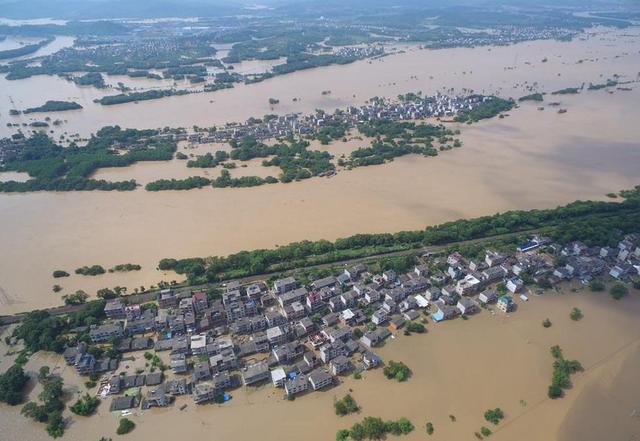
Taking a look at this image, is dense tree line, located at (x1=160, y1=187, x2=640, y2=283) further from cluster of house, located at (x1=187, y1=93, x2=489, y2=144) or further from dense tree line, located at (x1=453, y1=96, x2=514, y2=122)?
cluster of house, located at (x1=187, y1=93, x2=489, y2=144)

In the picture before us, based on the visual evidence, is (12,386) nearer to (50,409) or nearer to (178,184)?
(50,409)

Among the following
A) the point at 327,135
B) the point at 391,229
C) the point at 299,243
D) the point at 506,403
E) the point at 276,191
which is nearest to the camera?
the point at 506,403

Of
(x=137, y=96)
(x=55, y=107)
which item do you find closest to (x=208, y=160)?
(x=137, y=96)

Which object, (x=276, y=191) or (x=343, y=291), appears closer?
(x=343, y=291)

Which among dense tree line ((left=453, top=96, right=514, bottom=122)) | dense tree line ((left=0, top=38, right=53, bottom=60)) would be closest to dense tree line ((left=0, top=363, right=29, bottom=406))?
dense tree line ((left=453, top=96, right=514, bottom=122))

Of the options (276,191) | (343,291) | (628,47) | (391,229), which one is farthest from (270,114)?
(628,47)

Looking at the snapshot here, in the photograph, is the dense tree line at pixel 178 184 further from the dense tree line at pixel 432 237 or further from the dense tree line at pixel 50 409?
the dense tree line at pixel 50 409

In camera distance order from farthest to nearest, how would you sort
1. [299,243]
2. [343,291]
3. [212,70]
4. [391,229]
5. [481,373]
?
1. [212,70]
2. [391,229]
3. [299,243]
4. [343,291]
5. [481,373]

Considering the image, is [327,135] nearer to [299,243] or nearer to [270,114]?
[270,114]
